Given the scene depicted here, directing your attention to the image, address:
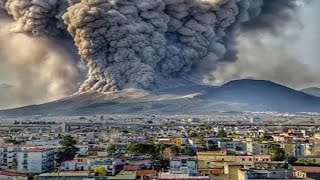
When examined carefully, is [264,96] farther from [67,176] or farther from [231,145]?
[67,176]

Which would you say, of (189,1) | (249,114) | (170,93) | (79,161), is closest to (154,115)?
(170,93)

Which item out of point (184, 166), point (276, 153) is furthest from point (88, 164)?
point (276, 153)

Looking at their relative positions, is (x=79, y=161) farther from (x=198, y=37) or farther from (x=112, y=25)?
(x=198, y=37)

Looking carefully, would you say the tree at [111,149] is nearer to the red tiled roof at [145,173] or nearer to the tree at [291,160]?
the red tiled roof at [145,173]

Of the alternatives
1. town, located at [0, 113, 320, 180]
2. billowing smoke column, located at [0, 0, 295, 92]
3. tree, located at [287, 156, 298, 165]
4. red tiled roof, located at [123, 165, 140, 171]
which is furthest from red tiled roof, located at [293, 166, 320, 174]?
billowing smoke column, located at [0, 0, 295, 92]

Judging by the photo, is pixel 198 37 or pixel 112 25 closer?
pixel 112 25


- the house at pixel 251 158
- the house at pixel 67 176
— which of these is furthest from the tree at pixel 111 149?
the house at pixel 67 176
